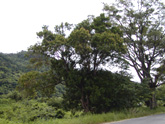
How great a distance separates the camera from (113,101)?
56.3 ft

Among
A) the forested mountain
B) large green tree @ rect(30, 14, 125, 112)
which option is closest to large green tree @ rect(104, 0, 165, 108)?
large green tree @ rect(30, 14, 125, 112)

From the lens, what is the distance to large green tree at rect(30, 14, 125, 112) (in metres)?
15.5

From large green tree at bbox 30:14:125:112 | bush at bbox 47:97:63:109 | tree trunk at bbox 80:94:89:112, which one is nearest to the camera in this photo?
large green tree at bbox 30:14:125:112

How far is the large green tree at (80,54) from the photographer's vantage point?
15.5 m

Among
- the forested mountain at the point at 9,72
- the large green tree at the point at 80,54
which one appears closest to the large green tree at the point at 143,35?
the large green tree at the point at 80,54

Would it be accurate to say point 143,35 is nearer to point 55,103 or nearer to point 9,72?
point 55,103

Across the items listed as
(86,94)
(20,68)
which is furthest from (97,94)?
(20,68)

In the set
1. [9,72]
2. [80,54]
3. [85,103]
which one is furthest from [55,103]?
[9,72]

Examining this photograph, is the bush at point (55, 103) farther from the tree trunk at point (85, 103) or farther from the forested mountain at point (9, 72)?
the forested mountain at point (9, 72)

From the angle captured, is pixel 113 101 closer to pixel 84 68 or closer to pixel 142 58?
pixel 84 68

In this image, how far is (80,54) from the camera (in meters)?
16.2

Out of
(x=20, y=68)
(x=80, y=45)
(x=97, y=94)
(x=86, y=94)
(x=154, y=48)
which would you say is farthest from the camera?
(x=20, y=68)

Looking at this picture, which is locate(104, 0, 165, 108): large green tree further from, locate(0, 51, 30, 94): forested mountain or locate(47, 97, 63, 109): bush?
locate(0, 51, 30, 94): forested mountain

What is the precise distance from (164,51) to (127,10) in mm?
7380
